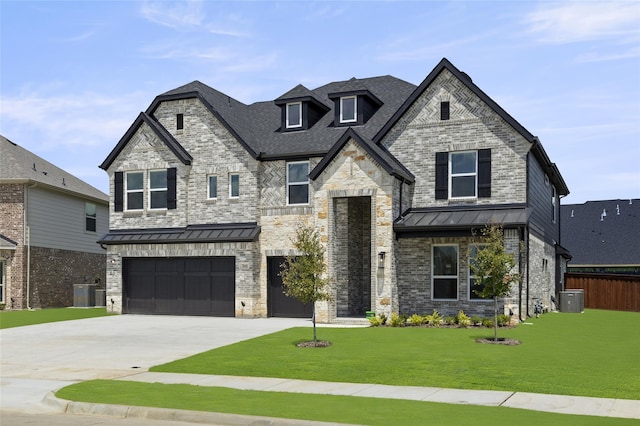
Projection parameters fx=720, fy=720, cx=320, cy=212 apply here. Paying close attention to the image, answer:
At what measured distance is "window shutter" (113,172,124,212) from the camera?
33.0 meters

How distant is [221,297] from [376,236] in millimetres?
8098

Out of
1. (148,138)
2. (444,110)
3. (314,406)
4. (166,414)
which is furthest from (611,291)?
(166,414)

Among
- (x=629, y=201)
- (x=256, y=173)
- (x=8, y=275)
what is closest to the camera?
(x=256, y=173)

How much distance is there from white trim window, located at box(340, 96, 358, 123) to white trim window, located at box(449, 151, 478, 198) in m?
5.49

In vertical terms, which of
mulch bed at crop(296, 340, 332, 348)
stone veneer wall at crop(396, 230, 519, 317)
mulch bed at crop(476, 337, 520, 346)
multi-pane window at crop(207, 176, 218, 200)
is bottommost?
mulch bed at crop(296, 340, 332, 348)

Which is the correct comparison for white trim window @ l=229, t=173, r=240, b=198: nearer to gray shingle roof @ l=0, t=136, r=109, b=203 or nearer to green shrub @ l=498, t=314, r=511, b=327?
gray shingle roof @ l=0, t=136, r=109, b=203

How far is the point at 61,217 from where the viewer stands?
39750mm

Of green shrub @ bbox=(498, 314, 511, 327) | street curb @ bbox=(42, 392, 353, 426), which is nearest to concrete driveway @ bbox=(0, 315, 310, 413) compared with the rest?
street curb @ bbox=(42, 392, 353, 426)

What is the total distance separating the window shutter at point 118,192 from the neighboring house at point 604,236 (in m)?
34.4

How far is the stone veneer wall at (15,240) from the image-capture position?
120 ft

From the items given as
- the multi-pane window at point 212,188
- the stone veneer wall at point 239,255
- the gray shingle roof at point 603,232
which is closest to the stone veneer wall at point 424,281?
the stone veneer wall at point 239,255

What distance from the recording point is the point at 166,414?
11.0 metres

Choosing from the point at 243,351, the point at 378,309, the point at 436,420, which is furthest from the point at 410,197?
the point at 436,420

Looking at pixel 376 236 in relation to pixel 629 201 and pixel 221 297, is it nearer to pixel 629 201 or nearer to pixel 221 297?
pixel 221 297
